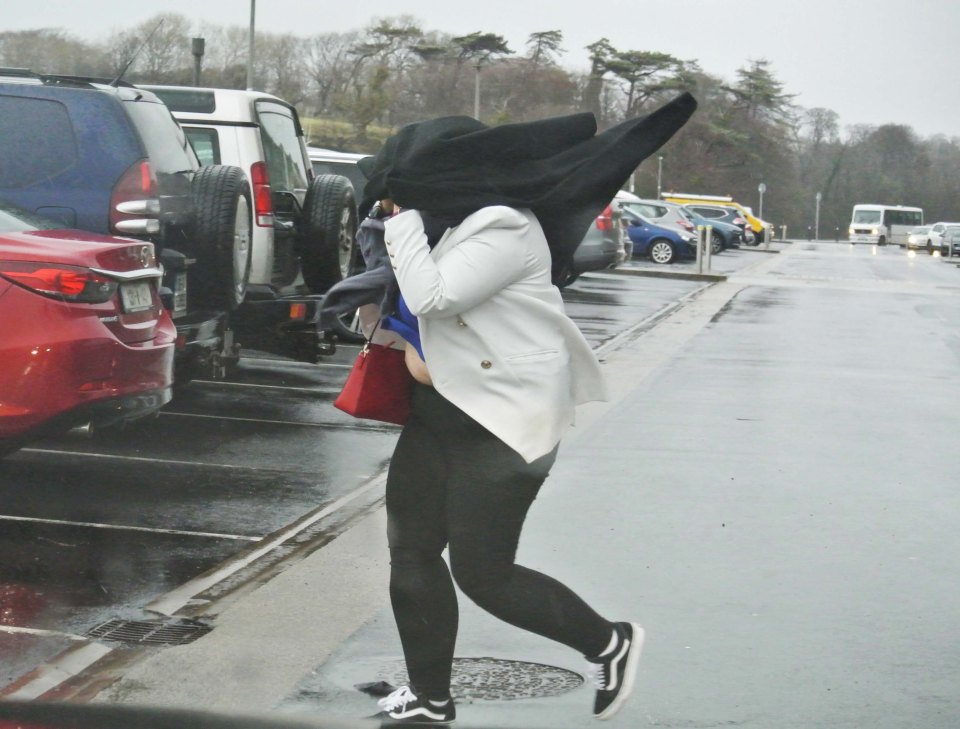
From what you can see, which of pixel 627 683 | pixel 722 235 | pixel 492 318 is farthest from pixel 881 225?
pixel 492 318

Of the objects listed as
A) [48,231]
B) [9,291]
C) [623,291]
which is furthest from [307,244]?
[623,291]

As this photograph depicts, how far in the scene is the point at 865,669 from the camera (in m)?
4.62

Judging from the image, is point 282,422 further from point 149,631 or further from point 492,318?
point 492,318

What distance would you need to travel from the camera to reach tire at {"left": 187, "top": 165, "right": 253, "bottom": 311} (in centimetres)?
842

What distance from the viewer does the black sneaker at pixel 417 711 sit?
12.8 feet

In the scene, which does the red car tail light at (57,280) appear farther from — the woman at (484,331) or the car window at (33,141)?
the woman at (484,331)

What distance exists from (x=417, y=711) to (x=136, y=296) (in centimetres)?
323

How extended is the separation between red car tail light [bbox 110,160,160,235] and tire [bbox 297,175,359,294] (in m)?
2.46

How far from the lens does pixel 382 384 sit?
385 centimetres

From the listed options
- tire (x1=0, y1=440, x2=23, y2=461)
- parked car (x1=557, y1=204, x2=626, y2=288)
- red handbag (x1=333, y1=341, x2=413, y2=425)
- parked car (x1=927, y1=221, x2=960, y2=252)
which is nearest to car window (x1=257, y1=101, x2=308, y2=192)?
tire (x1=0, y1=440, x2=23, y2=461)

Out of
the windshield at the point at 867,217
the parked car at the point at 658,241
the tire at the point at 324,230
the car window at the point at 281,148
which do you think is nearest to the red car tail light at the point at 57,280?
the tire at the point at 324,230

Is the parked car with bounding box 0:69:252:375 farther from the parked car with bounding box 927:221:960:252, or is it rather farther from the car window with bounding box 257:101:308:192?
the parked car with bounding box 927:221:960:252

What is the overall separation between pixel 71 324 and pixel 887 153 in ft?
458

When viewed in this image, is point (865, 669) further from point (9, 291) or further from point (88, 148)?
point (88, 148)
